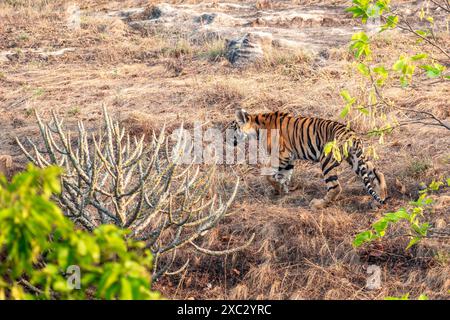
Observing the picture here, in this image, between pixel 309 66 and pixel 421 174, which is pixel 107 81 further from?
pixel 421 174

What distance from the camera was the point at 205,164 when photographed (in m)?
7.96

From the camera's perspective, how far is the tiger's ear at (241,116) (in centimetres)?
756

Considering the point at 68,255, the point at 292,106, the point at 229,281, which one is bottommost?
the point at 229,281

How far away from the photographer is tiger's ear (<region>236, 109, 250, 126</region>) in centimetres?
756

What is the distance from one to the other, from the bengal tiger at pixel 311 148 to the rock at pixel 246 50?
3.06 metres

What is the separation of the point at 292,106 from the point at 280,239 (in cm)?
312

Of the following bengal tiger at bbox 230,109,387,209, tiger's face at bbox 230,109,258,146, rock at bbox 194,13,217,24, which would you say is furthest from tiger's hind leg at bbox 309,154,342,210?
rock at bbox 194,13,217,24

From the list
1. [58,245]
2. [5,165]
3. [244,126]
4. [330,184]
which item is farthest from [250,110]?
[58,245]

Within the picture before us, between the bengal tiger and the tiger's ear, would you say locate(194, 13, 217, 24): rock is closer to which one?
the bengal tiger

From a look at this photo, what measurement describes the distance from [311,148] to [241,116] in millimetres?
883

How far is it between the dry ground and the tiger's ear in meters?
0.56

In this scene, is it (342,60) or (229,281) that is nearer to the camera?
(229,281)

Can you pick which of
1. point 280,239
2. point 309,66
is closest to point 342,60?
point 309,66

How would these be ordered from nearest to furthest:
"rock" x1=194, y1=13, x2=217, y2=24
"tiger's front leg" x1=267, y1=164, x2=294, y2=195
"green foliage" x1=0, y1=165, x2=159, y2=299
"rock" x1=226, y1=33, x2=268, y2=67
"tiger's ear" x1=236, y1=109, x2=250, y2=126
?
"green foliage" x1=0, y1=165, x2=159, y2=299, "tiger's front leg" x1=267, y1=164, x2=294, y2=195, "tiger's ear" x1=236, y1=109, x2=250, y2=126, "rock" x1=226, y1=33, x2=268, y2=67, "rock" x1=194, y1=13, x2=217, y2=24
